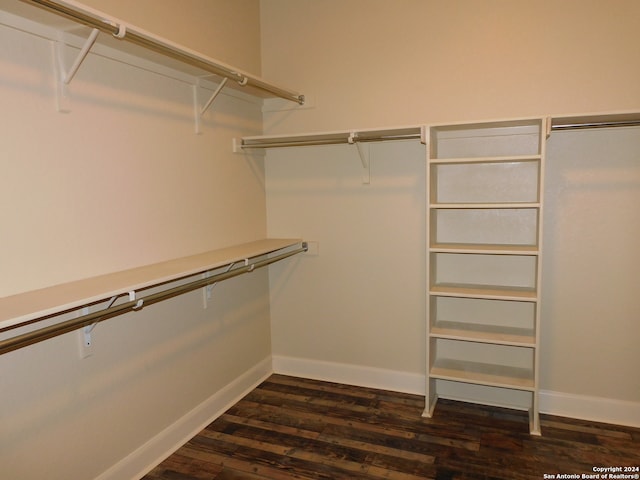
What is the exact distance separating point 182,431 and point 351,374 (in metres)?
1.29

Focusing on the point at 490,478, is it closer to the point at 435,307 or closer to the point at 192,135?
the point at 435,307

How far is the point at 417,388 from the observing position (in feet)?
10.6

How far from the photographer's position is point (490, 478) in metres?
2.29

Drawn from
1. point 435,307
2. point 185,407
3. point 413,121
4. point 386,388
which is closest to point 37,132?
point 185,407

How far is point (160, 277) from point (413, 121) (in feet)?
6.41

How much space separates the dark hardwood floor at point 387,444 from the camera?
2376 millimetres

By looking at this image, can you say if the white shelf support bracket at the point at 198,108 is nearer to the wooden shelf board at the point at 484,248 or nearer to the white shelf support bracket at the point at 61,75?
the white shelf support bracket at the point at 61,75

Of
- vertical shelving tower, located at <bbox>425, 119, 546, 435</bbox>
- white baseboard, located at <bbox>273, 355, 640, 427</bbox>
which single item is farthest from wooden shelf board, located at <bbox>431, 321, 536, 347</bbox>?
white baseboard, located at <bbox>273, 355, 640, 427</bbox>

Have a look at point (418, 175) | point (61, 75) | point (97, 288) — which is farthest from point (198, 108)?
point (418, 175)

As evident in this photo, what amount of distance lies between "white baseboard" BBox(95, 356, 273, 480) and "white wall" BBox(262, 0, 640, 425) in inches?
16.5

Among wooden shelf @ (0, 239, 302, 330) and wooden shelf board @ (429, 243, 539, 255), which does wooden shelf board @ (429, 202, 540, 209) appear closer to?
wooden shelf board @ (429, 243, 539, 255)

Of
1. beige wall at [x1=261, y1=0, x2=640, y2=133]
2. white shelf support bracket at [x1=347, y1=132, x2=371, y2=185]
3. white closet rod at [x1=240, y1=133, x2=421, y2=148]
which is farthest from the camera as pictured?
white shelf support bracket at [x1=347, y1=132, x2=371, y2=185]

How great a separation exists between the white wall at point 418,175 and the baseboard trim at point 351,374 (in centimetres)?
1

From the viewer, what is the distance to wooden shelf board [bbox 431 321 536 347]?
107 inches
